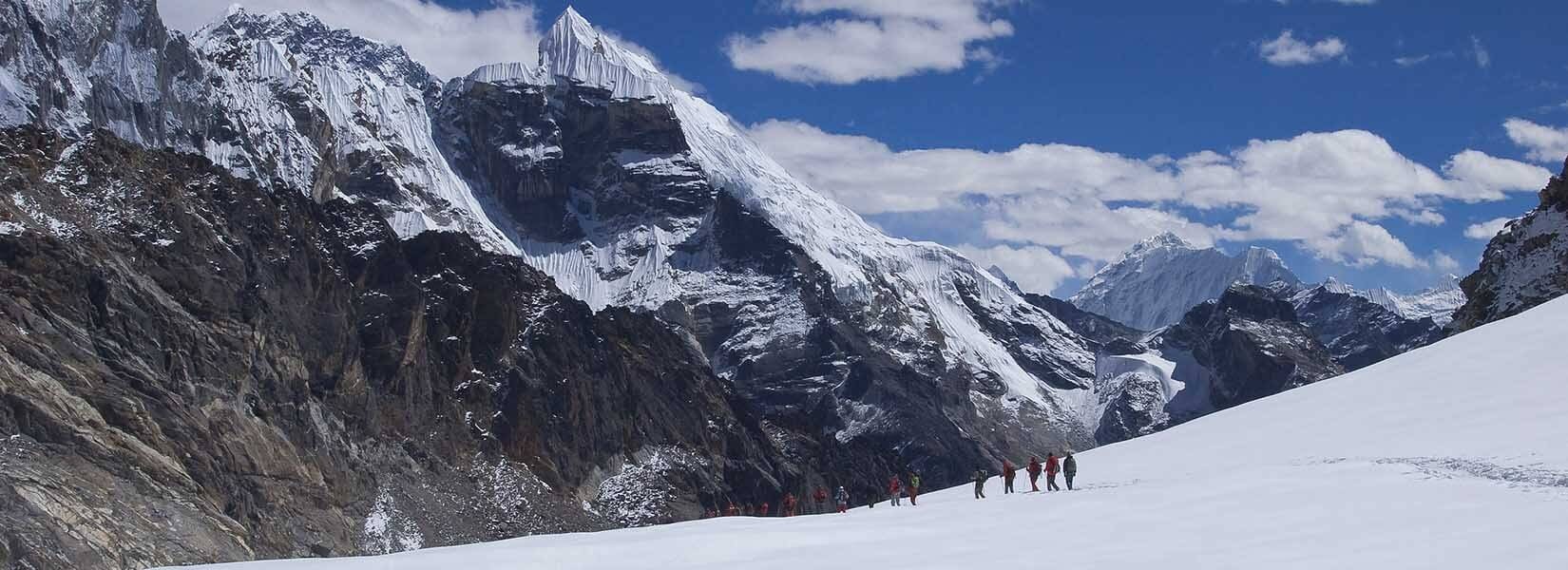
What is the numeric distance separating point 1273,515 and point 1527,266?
217 feet

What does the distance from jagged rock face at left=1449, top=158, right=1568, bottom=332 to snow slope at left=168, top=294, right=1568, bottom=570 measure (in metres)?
38.8

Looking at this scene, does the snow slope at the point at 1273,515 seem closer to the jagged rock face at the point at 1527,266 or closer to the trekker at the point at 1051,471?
the trekker at the point at 1051,471

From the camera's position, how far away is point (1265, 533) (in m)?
28.8

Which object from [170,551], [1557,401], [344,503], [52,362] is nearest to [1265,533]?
[1557,401]

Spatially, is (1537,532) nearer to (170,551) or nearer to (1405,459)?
(1405,459)

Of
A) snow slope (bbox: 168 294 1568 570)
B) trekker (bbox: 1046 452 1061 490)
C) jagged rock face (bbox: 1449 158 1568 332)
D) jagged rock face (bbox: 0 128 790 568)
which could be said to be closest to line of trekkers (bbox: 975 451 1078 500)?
trekker (bbox: 1046 452 1061 490)

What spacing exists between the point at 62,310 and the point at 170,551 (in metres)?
30.7

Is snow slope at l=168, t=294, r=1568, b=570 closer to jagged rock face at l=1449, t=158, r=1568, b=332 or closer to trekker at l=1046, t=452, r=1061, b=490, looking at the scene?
trekker at l=1046, t=452, r=1061, b=490

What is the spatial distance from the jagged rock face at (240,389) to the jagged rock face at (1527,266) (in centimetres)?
8332

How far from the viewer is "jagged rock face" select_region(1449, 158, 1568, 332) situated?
8469 cm

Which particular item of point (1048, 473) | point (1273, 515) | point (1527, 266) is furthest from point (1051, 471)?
point (1527, 266)

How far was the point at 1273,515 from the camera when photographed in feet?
101

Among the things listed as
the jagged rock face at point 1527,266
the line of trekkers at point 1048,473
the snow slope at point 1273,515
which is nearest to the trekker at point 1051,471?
the line of trekkers at point 1048,473

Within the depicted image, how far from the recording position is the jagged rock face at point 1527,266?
278 ft
